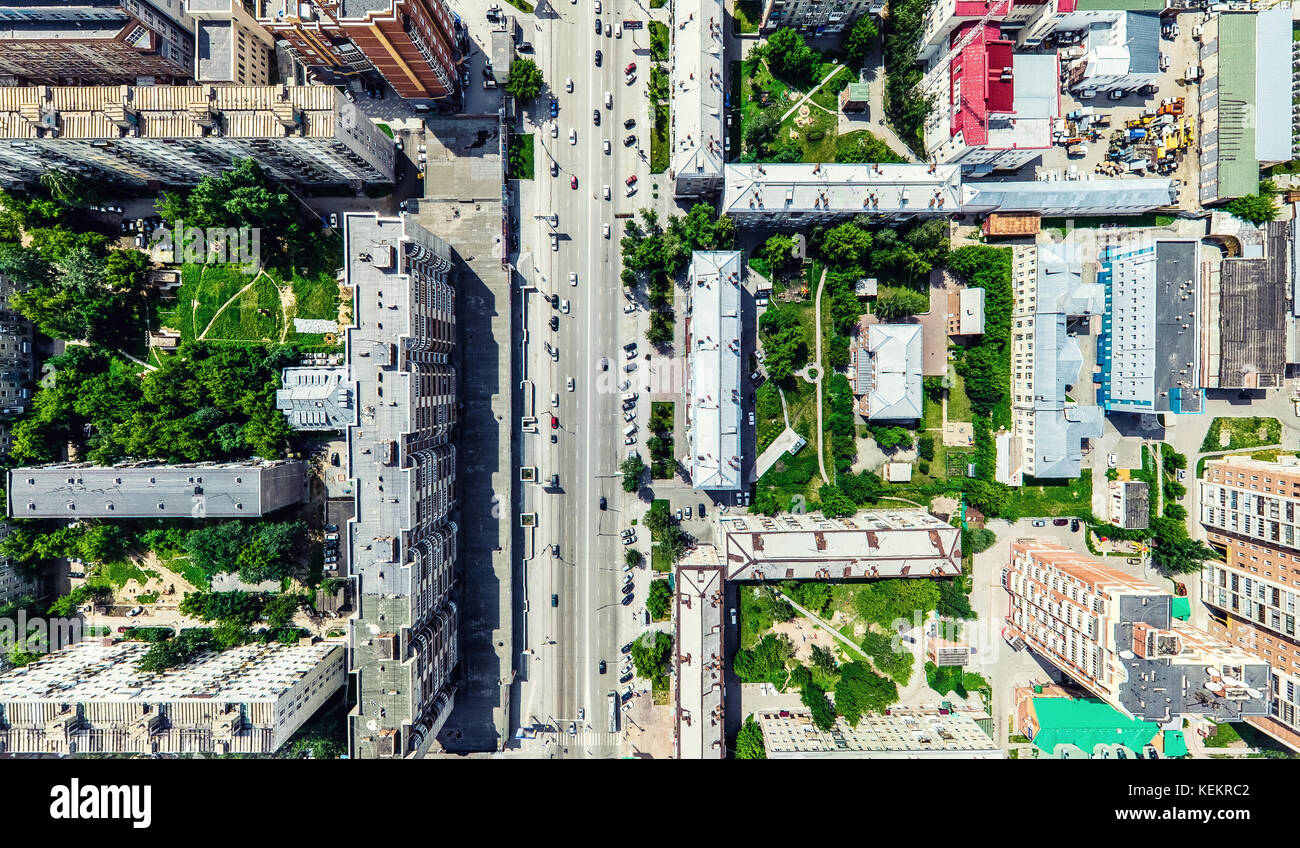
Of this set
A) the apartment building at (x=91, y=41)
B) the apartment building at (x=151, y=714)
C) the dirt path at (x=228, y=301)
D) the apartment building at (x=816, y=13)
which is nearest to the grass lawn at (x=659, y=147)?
the apartment building at (x=816, y=13)

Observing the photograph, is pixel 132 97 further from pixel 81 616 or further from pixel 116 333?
pixel 81 616

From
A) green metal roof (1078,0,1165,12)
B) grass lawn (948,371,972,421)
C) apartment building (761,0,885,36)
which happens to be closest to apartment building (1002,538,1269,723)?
grass lawn (948,371,972,421)

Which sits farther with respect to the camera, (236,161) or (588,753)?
(588,753)

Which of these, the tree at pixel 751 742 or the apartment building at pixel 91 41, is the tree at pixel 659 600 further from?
the apartment building at pixel 91 41

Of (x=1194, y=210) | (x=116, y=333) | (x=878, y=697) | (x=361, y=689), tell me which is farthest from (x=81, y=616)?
(x=1194, y=210)

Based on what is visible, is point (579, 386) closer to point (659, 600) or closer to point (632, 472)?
point (632, 472)

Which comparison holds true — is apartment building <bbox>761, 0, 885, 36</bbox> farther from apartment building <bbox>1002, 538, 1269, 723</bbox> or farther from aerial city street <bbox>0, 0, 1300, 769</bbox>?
apartment building <bbox>1002, 538, 1269, 723</bbox>

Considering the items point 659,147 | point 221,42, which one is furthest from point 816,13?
point 221,42
